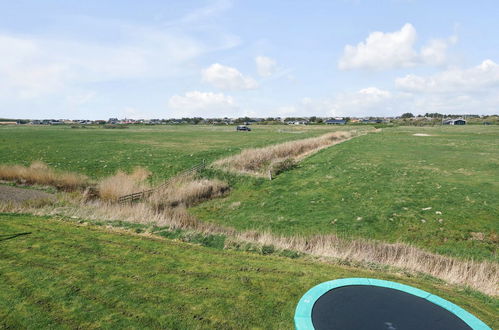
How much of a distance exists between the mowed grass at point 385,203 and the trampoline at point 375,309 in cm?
1061

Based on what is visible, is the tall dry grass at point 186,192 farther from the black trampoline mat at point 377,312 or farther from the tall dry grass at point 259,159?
the black trampoline mat at point 377,312

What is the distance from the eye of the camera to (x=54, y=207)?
20.9 m

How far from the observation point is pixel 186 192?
31.1 meters

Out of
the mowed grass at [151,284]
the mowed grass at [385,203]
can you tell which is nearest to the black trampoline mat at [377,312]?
the mowed grass at [151,284]

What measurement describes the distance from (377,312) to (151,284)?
7.11 metres

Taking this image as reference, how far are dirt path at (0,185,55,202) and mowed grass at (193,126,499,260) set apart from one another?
13.9m

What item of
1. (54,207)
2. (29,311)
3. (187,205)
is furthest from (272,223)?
(29,311)

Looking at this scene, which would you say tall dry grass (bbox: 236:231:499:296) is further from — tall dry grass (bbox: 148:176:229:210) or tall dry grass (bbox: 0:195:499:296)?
tall dry grass (bbox: 148:176:229:210)

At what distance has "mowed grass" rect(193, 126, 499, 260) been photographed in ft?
64.6

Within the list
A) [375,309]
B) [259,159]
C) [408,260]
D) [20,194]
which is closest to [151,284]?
[375,309]

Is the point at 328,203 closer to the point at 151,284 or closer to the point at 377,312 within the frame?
the point at 377,312

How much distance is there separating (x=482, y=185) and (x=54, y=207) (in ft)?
113

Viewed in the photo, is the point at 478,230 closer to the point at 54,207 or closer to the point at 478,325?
the point at 478,325

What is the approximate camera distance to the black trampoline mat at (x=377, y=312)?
762 cm
